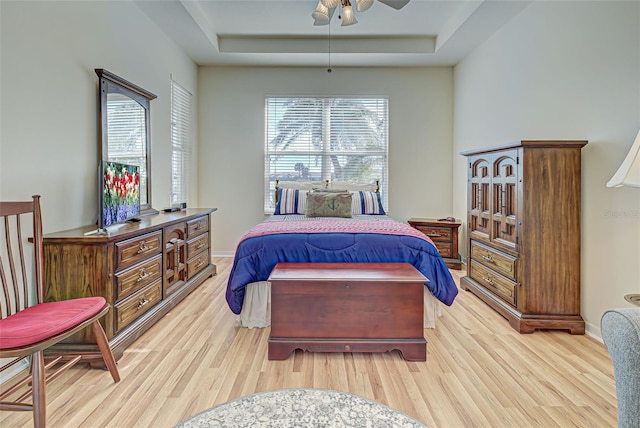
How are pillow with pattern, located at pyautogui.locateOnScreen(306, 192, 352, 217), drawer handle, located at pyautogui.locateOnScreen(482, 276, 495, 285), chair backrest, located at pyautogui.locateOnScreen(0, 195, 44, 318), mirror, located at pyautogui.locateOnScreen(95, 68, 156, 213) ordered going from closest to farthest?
chair backrest, located at pyautogui.locateOnScreen(0, 195, 44, 318)
mirror, located at pyautogui.locateOnScreen(95, 68, 156, 213)
drawer handle, located at pyautogui.locateOnScreen(482, 276, 495, 285)
pillow with pattern, located at pyautogui.locateOnScreen(306, 192, 352, 217)

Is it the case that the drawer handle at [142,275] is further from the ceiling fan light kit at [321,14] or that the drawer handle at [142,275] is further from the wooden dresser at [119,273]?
the ceiling fan light kit at [321,14]

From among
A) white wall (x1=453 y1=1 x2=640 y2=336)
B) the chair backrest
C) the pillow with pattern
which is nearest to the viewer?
the chair backrest

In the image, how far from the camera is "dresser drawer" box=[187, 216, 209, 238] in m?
3.54

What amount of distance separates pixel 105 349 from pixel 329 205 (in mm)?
2486

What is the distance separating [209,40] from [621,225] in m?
4.40

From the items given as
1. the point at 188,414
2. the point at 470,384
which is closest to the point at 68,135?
the point at 188,414

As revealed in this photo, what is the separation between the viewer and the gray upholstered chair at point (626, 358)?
969 millimetres

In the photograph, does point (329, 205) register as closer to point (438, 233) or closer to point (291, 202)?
point (291, 202)

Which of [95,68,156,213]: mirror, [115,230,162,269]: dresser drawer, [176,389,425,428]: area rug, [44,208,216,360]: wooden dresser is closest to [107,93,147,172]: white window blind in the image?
[95,68,156,213]: mirror

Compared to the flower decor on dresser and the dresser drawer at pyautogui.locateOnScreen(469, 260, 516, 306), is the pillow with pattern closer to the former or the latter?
the dresser drawer at pyautogui.locateOnScreen(469, 260, 516, 306)

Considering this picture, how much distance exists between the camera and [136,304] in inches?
96.9

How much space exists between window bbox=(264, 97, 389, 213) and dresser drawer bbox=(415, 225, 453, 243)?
0.78m

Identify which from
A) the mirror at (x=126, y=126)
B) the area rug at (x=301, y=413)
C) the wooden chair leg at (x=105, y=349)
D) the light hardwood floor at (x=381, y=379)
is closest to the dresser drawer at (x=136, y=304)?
the light hardwood floor at (x=381, y=379)

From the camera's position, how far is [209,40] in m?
4.18
